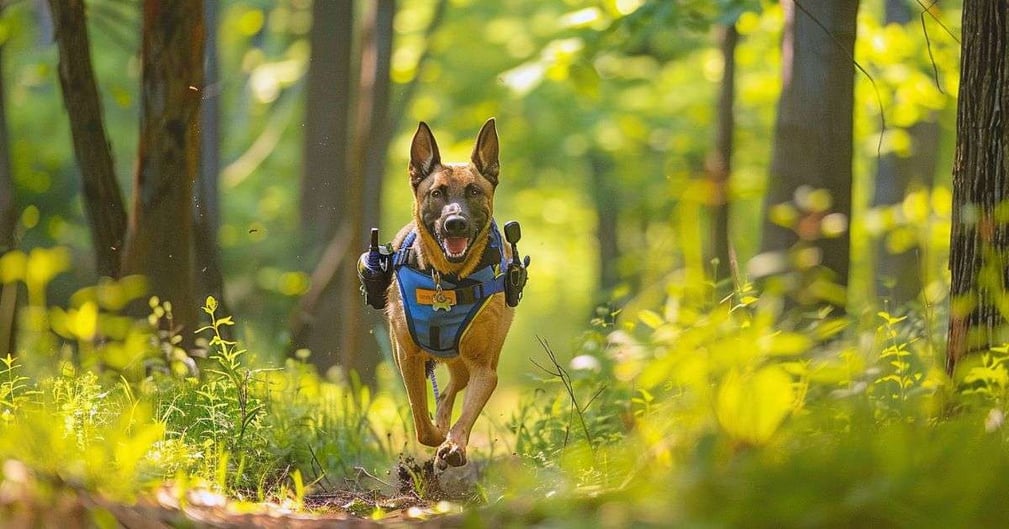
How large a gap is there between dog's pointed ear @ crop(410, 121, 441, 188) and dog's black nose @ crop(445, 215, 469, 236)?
0.45m

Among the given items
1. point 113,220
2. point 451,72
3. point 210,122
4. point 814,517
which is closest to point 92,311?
point 113,220

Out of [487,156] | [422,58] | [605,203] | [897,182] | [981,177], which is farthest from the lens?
[605,203]

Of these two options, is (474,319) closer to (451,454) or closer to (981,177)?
(451,454)

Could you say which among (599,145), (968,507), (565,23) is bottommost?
(599,145)

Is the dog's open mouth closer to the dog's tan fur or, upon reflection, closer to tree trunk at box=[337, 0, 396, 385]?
the dog's tan fur

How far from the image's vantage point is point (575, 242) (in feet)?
117

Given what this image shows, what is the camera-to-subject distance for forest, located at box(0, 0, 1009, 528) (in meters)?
3.01

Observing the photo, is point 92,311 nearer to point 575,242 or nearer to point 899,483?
point 899,483

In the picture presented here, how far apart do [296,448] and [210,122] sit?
4.85m

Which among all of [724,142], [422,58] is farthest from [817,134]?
[422,58]

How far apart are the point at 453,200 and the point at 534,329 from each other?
16.0 ft

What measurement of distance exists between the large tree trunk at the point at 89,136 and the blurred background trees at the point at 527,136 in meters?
0.05

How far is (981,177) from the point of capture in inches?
206

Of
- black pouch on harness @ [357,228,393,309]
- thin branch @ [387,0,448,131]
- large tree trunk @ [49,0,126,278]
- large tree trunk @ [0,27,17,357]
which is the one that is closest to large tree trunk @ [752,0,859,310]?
black pouch on harness @ [357,228,393,309]
